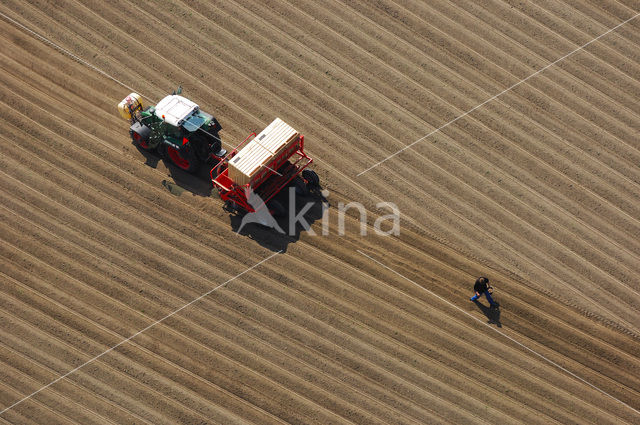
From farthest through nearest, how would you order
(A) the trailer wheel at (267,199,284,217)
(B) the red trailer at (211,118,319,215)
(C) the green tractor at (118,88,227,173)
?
(A) the trailer wheel at (267,199,284,217)
(C) the green tractor at (118,88,227,173)
(B) the red trailer at (211,118,319,215)

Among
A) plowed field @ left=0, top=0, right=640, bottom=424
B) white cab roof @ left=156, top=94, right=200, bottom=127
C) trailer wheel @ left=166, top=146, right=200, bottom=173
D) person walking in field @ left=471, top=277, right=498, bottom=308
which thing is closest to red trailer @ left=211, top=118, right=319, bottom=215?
trailer wheel @ left=166, top=146, right=200, bottom=173

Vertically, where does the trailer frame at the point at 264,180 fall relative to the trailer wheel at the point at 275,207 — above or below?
above

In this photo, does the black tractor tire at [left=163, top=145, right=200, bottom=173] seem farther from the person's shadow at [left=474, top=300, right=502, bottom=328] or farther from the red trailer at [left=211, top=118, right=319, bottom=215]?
the person's shadow at [left=474, top=300, right=502, bottom=328]

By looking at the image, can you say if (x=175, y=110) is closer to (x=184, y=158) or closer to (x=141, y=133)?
(x=184, y=158)

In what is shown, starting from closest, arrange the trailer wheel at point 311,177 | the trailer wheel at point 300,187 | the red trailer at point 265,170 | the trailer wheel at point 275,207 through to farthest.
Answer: the red trailer at point 265,170
the trailer wheel at point 275,207
the trailer wheel at point 300,187
the trailer wheel at point 311,177

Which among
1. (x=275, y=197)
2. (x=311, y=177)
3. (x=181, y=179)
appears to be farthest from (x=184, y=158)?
(x=311, y=177)

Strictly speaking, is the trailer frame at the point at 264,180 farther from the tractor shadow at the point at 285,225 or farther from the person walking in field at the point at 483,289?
the person walking in field at the point at 483,289

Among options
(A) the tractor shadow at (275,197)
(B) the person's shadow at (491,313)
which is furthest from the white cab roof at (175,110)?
(B) the person's shadow at (491,313)
